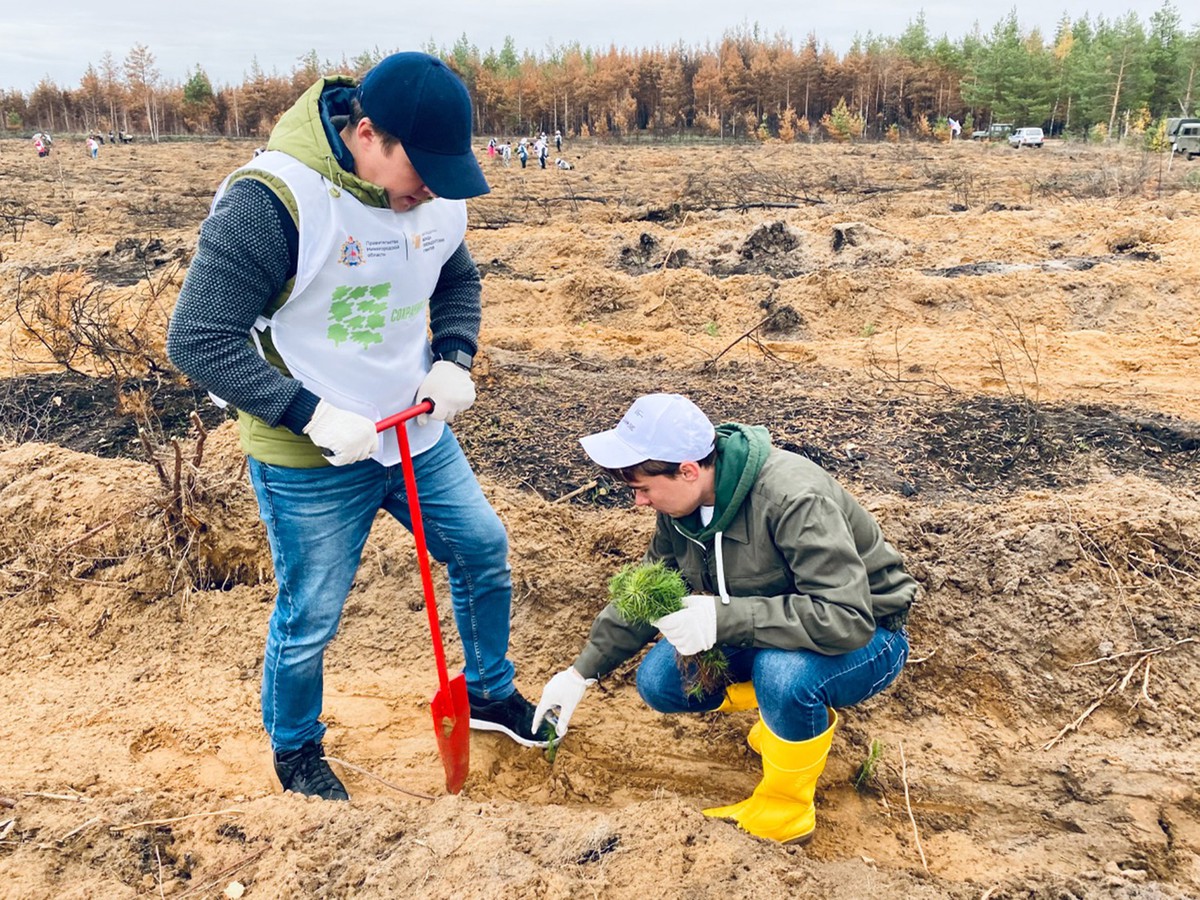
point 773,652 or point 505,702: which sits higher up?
point 773,652

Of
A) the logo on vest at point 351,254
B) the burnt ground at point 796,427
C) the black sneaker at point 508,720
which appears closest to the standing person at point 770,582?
the black sneaker at point 508,720

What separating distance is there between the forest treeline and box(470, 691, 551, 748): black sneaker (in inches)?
1649

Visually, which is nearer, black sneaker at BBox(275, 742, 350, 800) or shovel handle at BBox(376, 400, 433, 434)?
shovel handle at BBox(376, 400, 433, 434)

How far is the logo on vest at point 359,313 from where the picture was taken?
204cm

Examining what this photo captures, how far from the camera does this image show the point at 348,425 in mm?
2008

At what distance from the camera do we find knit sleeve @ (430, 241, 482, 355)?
253 cm

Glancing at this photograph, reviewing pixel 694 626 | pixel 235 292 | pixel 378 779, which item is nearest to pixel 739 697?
pixel 694 626

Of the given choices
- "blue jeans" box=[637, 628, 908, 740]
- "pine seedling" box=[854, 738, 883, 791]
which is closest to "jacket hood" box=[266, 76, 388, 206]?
"blue jeans" box=[637, 628, 908, 740]

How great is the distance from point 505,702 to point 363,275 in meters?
1.46

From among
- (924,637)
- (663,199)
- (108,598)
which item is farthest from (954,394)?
(663,199)

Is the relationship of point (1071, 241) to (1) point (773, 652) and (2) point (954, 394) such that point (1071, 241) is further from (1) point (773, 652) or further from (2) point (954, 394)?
(1) point (773, 652)

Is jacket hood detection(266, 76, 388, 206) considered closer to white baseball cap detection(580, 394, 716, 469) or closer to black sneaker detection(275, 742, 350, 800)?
white baseball cap detection(580, 394, 716, 469)

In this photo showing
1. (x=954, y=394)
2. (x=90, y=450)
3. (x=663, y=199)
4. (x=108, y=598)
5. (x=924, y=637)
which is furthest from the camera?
(x=663, y=199)

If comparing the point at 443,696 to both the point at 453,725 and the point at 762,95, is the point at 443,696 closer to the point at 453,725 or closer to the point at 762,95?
the point at 453,725
